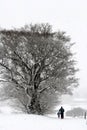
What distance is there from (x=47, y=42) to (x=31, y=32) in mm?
3024

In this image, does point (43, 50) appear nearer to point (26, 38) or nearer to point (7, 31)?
point (26, 38)

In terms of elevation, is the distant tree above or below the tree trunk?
above

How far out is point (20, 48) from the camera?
40.0 m

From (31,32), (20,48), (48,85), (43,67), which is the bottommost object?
(48,85)

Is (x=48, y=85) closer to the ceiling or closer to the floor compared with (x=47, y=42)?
closer to the floor

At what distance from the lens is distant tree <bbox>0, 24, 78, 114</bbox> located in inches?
1561

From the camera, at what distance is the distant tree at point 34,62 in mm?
39656

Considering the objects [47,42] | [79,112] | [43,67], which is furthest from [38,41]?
[79,112]

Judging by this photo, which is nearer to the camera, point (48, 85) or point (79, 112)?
point (48, 85)

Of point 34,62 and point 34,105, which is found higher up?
point 34,62

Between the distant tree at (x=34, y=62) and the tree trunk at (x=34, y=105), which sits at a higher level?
the distant tree at (x=34, y=62)

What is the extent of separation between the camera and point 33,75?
39875 mm

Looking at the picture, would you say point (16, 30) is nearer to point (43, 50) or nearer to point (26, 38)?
point (26, 38)

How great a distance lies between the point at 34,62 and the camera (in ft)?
132
